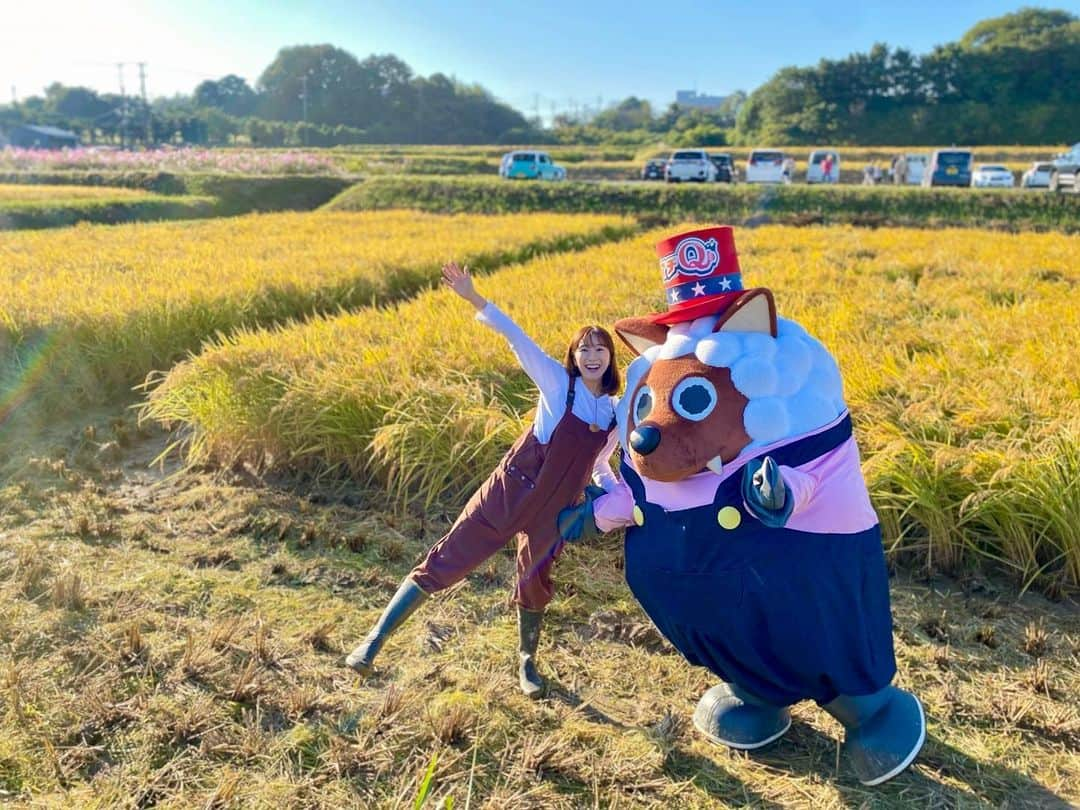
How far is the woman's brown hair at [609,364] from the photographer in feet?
7.12

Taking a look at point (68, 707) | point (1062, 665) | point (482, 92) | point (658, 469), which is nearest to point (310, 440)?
point (68, 707)

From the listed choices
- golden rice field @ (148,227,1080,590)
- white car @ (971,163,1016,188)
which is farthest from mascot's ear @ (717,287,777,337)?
white car @ (971,163,1016,188)

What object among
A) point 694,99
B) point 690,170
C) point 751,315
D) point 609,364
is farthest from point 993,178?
point 694,99

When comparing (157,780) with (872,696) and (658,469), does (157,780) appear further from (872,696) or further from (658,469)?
(872,696)

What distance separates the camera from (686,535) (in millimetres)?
1811

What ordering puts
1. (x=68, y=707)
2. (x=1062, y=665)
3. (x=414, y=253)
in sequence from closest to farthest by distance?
(x=68, y=707)
(x=1062, y=665)
(x=414, y=253)

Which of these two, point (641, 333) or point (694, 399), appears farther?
point (641, 333)

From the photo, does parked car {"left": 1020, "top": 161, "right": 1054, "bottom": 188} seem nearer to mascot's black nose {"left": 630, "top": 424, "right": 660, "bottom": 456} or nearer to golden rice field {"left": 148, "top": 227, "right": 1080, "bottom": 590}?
golden rice field {"left": 148, "top": 227, "right": 1080, "bottom": 590}

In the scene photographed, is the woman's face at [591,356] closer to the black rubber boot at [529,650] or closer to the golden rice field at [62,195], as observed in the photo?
the black rubber boot at [529,650]

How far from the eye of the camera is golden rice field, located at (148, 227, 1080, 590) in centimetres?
283

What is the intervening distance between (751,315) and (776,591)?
2.12 ft

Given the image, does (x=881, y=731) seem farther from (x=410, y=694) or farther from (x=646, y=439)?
(x=410, y=694)

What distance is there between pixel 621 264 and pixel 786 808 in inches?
230

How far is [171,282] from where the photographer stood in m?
6.15
